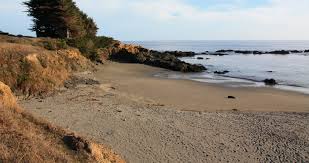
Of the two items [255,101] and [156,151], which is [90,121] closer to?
[156,151]

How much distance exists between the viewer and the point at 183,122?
614 inches

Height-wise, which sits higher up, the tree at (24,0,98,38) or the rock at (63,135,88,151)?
the tree at (24,0,98,38)

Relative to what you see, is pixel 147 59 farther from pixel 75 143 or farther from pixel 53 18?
pixel 75 143

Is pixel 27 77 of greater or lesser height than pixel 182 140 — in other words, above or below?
above

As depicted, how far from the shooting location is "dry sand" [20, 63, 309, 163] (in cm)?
1209

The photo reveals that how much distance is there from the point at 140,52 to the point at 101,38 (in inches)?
194

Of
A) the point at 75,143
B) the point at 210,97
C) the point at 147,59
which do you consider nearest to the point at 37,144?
the point at 75,143

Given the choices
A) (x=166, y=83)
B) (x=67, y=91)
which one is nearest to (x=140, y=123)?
(x=67, y=91)

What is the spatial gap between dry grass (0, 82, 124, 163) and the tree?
1314 inches

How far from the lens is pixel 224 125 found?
15.4m

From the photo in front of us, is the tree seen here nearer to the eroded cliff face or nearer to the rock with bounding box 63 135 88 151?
the eroded cliff face

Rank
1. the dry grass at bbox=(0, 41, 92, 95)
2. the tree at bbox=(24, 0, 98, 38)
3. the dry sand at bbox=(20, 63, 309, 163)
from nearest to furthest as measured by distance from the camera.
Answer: the dry sand at bbox=(20, 63, 309, 163)
the dry grass at bbox=(0, 41, 92, 95)
the tree at bbox=(24, 0, 98, 38)

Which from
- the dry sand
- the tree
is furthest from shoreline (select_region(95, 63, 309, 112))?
the tree

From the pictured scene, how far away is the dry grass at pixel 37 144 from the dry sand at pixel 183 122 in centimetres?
328
